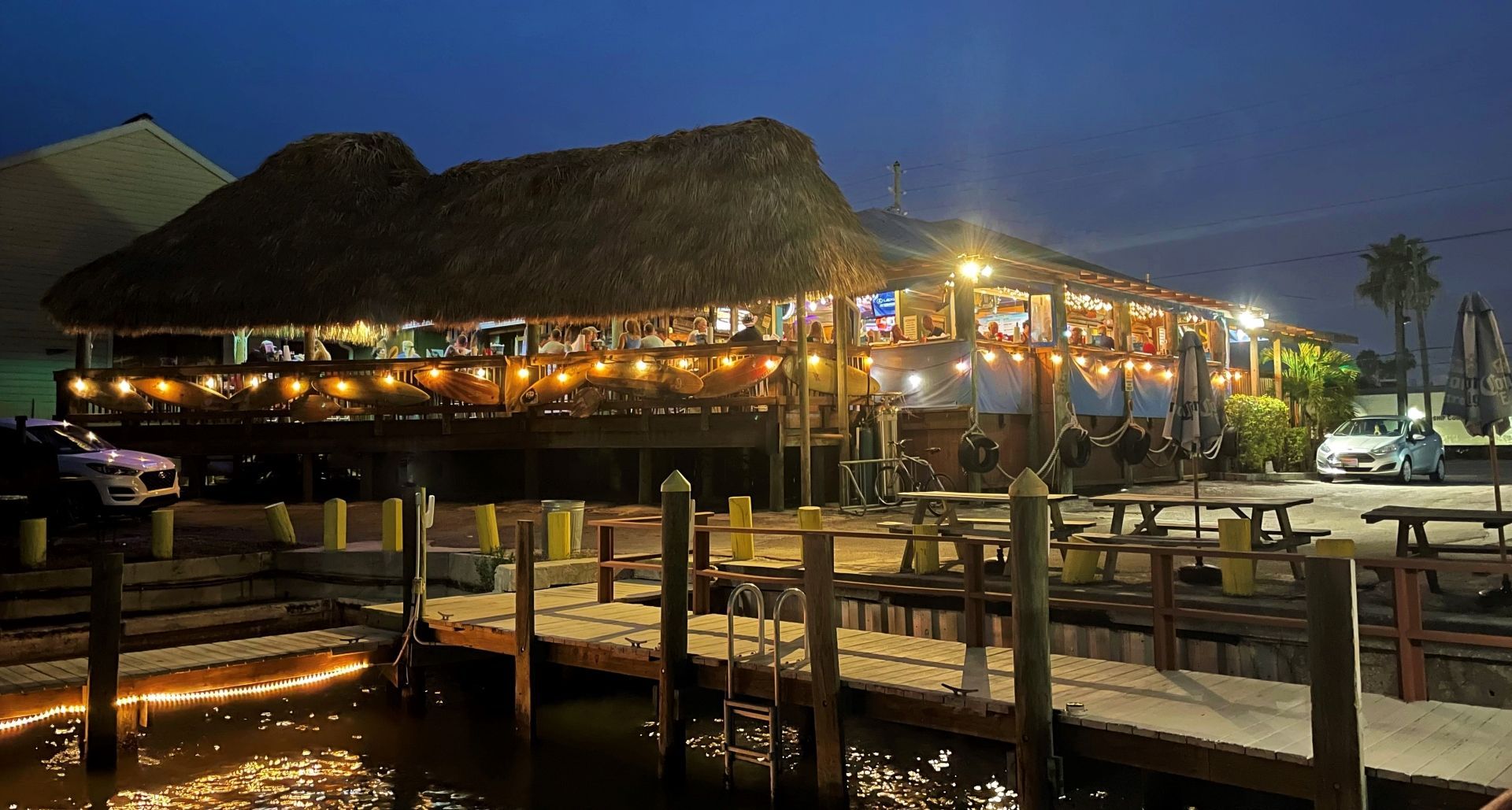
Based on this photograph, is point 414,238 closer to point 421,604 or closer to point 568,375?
point 568,375

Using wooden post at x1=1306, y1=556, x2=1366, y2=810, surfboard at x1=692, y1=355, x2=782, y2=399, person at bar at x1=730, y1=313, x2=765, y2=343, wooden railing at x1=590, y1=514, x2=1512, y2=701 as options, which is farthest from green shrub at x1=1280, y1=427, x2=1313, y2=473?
wooden post at x1=1306, y1=556, x2=1366, y2=810

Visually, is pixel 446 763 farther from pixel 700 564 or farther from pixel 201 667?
pixel 700 564

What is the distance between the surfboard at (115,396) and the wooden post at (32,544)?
8.17 meters

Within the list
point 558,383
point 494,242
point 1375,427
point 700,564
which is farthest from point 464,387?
point 1375,427

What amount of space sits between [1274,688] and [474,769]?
235 inches

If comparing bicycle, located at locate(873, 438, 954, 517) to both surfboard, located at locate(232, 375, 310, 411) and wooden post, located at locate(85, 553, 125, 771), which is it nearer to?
surfboard, located at locate(232, 375, 310, 411)

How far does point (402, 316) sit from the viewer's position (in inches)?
740

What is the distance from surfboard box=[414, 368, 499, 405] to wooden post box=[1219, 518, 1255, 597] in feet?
41.6

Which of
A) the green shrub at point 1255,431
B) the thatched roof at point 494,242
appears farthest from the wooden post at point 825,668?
the green shrub at point 1255,431

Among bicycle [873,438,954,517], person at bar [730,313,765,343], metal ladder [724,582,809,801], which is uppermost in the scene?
person at bar [730,313,765,343]

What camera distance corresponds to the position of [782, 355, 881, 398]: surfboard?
1673 cm

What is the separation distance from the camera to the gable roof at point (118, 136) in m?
21.5

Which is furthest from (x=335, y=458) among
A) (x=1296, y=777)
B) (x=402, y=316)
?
(x=1296, y=777)

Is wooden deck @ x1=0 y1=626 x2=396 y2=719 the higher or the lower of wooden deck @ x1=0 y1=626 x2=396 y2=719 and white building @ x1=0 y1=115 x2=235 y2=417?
the lower
